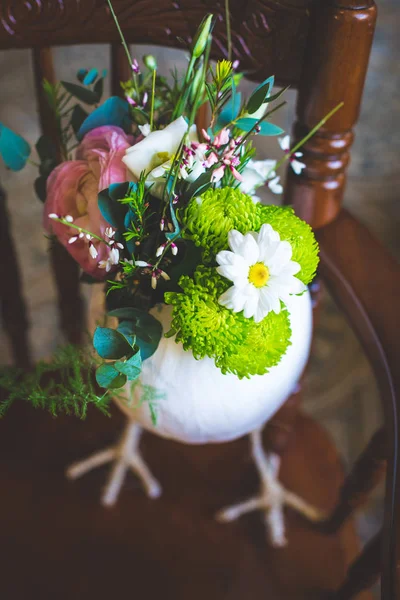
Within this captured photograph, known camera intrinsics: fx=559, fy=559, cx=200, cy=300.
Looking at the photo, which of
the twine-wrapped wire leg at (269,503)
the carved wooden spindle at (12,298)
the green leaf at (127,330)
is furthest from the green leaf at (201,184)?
the twine-wrapped wire leg at (269,503)

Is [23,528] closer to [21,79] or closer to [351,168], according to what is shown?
[351,168]

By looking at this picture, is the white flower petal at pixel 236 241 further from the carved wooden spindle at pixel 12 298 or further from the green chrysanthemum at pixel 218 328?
the carved wooden spindle at pixel 12 298

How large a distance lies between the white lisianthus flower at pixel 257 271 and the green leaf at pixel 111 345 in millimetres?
78

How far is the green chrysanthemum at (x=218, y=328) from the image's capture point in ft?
1.15

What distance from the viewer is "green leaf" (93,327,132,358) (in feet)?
1.22

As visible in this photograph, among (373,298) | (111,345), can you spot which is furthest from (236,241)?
(373,298)

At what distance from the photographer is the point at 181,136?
38 centimetres

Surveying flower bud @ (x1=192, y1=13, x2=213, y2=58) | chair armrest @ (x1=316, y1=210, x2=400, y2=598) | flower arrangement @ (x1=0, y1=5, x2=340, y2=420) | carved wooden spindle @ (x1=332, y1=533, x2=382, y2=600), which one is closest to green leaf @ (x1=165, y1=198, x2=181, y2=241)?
flower arrangement @ (x1=0, y1=5, x2=340, y2=420)

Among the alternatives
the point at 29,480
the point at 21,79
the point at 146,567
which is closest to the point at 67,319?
the point at 29,480

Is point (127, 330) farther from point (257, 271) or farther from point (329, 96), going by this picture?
point (329, 96)

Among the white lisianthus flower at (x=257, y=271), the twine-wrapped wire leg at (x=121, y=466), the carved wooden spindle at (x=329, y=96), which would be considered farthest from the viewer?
the twine-wrapped wire leg at (x=121, y=466)

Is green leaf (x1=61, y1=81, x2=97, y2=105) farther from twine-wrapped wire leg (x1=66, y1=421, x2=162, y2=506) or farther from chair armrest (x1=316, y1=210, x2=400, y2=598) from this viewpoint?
twine-wrapped wire leg (x1=66, y1=421, x2=162, y2=506)

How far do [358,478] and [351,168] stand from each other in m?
1.55

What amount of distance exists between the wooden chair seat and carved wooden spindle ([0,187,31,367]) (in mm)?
78
